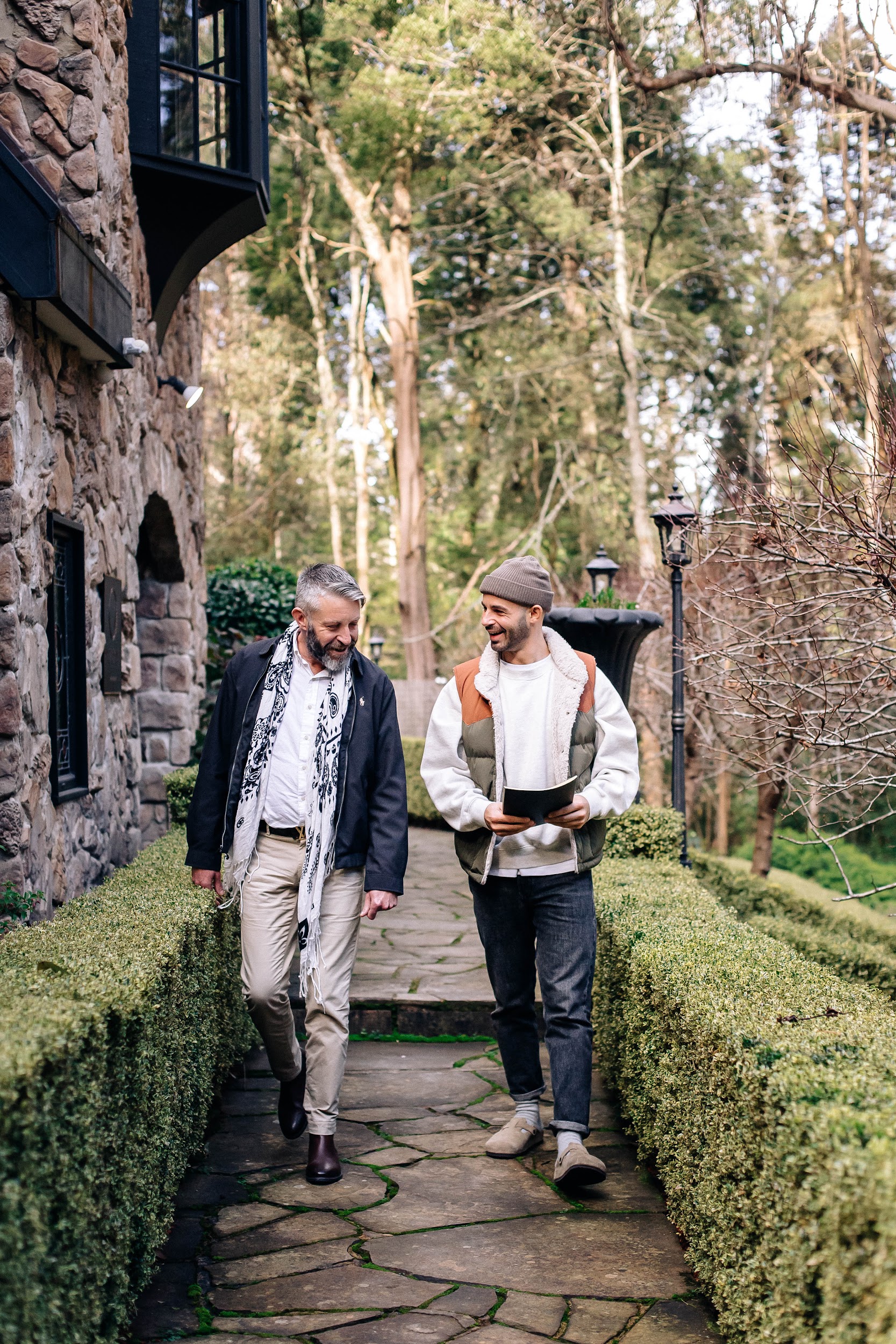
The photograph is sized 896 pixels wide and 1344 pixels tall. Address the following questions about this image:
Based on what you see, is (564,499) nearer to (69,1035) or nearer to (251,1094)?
(251,1094)

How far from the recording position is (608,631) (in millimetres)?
7828

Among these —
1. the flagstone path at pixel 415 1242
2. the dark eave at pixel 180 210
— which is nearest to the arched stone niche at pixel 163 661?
the dark eave at pixel 180 210

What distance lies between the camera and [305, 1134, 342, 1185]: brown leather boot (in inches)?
158

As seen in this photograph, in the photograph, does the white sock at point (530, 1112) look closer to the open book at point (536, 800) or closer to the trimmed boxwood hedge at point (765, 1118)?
the trimmed boxwood hedge at point (765, 1118)

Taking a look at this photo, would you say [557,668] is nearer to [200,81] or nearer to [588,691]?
[588,691]

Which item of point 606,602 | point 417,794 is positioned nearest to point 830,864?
point 417,794

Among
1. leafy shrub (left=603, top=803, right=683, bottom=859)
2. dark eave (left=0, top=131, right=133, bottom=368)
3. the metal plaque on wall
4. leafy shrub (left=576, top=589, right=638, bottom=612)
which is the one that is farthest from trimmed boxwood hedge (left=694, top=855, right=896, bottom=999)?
dark eave (left=0, top=131, right=133, bottom=368)

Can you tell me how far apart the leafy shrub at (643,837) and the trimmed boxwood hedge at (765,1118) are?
2.84 m

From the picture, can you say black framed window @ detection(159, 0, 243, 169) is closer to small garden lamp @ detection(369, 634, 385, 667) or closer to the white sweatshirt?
the white sweatshirt

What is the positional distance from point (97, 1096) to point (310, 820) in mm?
1580

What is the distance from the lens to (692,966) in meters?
3.70

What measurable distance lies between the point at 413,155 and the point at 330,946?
60.7 ft

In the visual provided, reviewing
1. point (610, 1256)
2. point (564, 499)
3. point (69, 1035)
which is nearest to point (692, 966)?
point (610, 1256)

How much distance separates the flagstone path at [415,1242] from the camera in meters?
3.07
